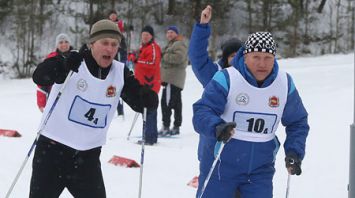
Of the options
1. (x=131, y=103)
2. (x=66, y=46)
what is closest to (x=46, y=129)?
(x=131, y=103)

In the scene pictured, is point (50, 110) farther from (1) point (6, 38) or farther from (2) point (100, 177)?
(1) point (6, 38)

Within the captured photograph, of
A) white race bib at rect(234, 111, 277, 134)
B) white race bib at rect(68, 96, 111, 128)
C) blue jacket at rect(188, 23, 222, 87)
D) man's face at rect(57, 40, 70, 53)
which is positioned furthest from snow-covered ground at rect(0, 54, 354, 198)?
white race bib at rect(234, 111, 277, 134)

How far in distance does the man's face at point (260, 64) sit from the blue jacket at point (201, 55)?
1067 mm

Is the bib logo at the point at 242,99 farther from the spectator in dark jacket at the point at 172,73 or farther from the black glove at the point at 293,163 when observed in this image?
the spectator in dark jacket at the point at 172,73

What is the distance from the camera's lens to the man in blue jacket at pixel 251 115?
3.28 m

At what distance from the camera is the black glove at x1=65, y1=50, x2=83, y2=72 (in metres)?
3.45

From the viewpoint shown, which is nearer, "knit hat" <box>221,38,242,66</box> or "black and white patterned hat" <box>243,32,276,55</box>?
"black and white patterned hat" <box>243,32,276,55</box>

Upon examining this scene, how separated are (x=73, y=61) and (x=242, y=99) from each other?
3.42 feet

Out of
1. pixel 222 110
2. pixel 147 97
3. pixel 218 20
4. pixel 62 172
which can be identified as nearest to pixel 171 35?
pixel 147 97

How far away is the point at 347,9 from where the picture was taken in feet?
94.5

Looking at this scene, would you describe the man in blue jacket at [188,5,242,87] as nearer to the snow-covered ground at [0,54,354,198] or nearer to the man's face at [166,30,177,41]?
the snow-covered ground at [0,54,354,198]

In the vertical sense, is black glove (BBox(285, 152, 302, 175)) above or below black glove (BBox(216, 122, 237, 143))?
below

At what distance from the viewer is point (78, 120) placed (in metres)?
3.54

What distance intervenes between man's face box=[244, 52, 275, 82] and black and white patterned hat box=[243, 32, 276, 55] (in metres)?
0.02
